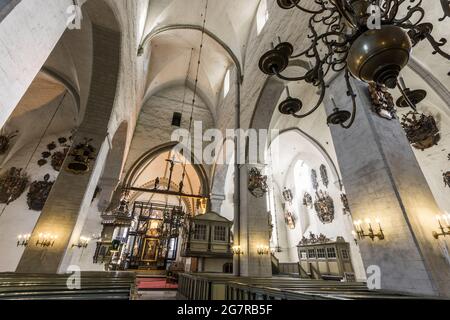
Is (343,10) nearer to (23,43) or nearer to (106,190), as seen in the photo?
(23,43)

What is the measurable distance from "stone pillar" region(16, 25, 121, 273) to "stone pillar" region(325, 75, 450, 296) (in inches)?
223

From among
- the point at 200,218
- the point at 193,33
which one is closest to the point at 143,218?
the point at 200,218

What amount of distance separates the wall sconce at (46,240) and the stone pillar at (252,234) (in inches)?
193

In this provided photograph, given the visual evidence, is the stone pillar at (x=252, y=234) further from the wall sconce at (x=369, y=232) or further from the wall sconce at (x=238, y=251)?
the wall sconce at (x=369, y=232)

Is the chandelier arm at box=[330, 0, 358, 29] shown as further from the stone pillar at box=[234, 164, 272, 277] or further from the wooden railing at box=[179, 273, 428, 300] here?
the stone pillar at box=[234, 164, 272, 277]

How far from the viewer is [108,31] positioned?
508 cm

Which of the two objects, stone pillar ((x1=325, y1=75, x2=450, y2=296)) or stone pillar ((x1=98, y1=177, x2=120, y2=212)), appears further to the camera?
stone pillar ((x1=98, y1=177, x2=120, y2=212))

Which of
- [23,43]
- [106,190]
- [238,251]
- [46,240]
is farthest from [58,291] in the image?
[106,190]

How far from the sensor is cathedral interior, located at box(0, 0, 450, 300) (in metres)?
2.17

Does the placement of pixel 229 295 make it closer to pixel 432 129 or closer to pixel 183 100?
pixel 432 129

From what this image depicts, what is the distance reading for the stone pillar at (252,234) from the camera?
20.3 ft

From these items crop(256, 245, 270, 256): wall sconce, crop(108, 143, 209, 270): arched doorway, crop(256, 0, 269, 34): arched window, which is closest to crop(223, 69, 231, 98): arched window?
crop(256, 0, 269, 34): arched window

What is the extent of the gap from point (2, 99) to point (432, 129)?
1053 centimetres
